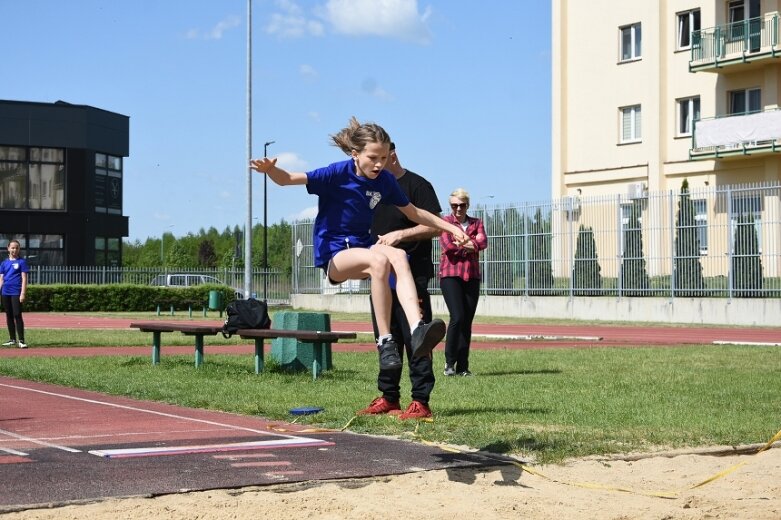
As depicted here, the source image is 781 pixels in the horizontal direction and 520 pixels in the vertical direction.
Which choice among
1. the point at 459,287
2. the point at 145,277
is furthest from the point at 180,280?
the point at 459,287

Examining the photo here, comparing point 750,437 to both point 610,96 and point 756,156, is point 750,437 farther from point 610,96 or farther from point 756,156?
point 610,96

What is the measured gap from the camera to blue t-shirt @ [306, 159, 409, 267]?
25.7 ft

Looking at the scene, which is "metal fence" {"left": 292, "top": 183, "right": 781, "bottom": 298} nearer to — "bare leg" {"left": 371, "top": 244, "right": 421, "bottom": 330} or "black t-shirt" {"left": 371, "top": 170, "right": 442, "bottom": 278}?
"black t-shirt" {"left": 371, "top": 170, "right": 442, "bottom": 278}

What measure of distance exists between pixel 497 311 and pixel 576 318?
327cm

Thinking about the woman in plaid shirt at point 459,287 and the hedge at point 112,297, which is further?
the hedge at point 112,297

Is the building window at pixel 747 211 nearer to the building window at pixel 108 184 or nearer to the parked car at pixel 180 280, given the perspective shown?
the parked car at pixel 180 280

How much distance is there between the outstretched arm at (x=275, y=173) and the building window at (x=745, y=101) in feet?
112

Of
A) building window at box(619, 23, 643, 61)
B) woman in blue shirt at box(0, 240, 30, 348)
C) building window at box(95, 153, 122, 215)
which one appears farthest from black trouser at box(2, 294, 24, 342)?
building window at box(95, 153, 122, 215)

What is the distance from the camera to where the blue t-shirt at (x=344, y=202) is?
785 cm

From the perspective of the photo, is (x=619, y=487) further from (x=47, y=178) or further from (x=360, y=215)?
(x=47, y=178)

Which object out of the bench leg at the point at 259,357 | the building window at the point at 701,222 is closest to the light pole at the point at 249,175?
the building window at the point at 701,222

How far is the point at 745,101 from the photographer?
39969 mm

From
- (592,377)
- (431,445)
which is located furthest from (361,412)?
(592,377)

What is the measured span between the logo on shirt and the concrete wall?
2206 centimetres
